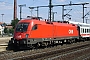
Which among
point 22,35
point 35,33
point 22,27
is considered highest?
point 22,27

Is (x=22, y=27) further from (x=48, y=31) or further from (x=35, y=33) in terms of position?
(x=48, y=31)

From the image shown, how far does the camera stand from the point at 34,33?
22.2 meters

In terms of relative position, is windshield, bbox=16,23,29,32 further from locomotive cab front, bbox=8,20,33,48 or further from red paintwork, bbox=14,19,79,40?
red paintwork, bbox=14,19,79,40

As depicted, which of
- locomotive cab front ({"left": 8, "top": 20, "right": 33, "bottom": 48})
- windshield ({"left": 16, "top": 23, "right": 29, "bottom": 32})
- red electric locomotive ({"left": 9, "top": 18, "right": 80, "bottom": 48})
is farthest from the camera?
windshield ({"left": 16, "top": 23, "right": 29, "bottom": 32})

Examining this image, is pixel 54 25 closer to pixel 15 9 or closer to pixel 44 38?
pixel 44 38

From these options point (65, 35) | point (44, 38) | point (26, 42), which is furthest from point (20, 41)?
point (65, 35)

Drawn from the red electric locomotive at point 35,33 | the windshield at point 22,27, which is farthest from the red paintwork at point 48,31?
the windshield at point 22,27

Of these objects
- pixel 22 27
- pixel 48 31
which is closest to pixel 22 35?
pixel 22 27

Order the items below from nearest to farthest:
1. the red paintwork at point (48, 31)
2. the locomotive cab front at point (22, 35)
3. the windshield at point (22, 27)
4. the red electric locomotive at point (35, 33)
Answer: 1. the locomotive cab front at point (22, 35)
2. the red electric locomotive at point (35, 33)
3. the red paintwork at point (48, 31)
4. the windshield at point (22, 27)

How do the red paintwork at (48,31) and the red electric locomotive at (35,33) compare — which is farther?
the red paintwork at (48,31)

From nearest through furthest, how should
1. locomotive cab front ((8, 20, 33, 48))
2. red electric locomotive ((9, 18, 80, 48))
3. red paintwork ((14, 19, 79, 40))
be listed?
locomotive cab front ((8, 20, 33, 48)) < red electric locomotive ((9, 18, 80, 48)) < red paintwork ((14, 19, 79, 40))

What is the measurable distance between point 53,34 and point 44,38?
A: 274 cm

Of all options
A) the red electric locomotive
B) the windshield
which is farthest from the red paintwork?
the windshield

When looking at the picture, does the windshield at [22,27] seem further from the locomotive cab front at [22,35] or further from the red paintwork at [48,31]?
the red paintwork at [48,31]
